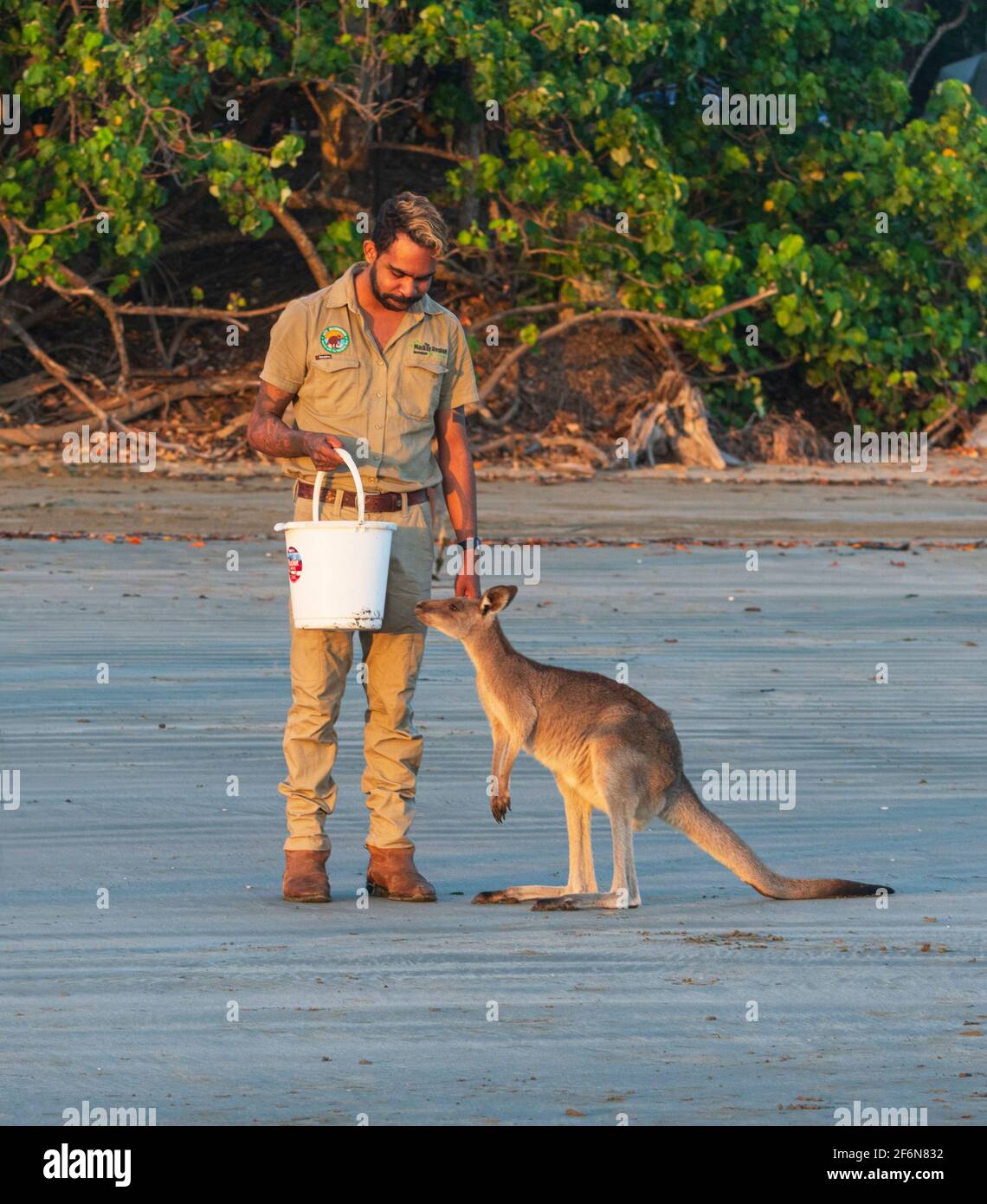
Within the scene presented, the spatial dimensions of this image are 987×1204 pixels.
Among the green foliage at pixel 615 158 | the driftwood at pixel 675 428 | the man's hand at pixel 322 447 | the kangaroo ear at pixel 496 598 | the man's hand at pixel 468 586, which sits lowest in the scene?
the kangaroo ear at pixel 496 598

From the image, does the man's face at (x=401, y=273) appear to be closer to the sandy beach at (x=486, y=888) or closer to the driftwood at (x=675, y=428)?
the sandy beach at (x=486, y=888)

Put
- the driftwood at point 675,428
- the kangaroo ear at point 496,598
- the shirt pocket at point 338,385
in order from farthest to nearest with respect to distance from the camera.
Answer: the driftwood at point 675,428
the kangaroo ear at point 496,598
the shirt pocket at point 338,385

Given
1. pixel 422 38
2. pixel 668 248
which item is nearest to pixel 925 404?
pixel 668 248

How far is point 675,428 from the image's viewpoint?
68.7 feet

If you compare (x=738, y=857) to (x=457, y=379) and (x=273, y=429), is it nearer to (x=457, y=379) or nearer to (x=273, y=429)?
(x=457, y=379)

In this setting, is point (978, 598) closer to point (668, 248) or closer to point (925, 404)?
point (668, 248)

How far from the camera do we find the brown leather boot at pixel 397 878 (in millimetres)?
5715

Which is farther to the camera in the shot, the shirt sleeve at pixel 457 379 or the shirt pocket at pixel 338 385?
the shirt sleeve at pixel 457 379

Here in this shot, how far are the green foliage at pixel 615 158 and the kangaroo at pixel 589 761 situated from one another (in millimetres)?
12566

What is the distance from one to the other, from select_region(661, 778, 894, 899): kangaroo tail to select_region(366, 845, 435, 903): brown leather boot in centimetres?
66

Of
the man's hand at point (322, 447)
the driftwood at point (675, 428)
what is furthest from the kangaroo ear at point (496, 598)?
the driftwood at point (675, 428)

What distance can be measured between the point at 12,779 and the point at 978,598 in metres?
6.55

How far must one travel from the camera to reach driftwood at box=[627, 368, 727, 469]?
67.1ft

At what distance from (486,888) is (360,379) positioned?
1415 mm
